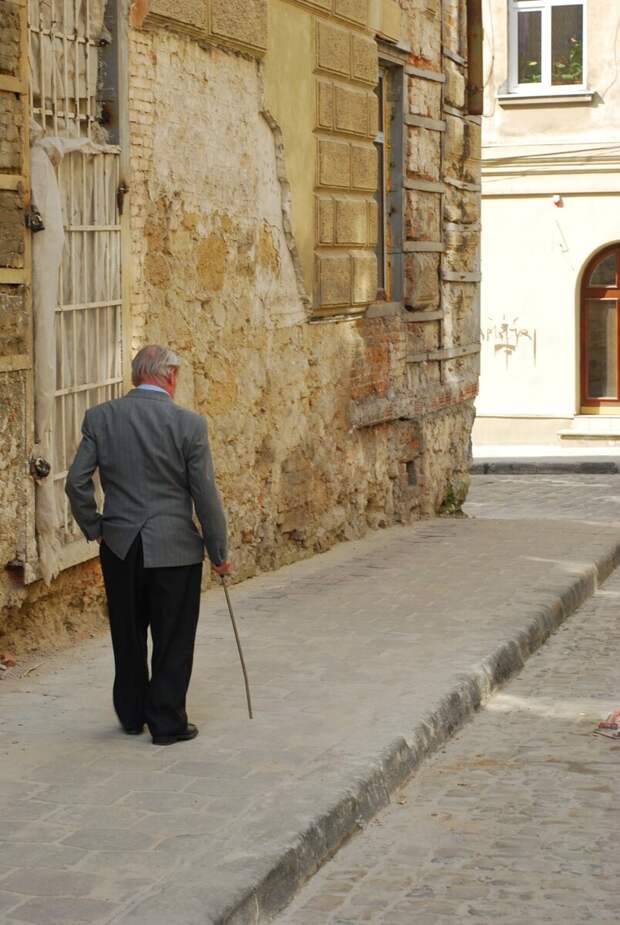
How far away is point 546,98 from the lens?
24328 millimetres

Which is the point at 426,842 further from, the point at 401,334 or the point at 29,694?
the point at 401,334

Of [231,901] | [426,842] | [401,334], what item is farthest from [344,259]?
[231,901]

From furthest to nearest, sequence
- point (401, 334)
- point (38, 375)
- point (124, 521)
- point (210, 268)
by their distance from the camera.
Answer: point (401, 334), point (210, 268), point (38, 375), point (124, 521)

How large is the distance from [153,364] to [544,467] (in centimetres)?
1576

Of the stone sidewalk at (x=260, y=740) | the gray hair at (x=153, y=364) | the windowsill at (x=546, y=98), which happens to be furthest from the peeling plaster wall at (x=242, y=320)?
the windowsill at (x=546, y=98)

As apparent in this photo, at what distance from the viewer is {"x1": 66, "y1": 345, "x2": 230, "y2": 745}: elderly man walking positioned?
6328 millimetres

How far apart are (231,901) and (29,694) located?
8.91 ft

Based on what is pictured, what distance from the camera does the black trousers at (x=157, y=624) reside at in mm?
6383

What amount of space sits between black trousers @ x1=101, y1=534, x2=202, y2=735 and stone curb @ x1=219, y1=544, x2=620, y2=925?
819 mm

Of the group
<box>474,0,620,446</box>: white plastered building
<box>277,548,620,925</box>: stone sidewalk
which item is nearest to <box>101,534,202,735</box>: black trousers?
<box>277,548,620,925</box>: stone sidewalk

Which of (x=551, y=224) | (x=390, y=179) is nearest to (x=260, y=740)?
(x=390, y=179)

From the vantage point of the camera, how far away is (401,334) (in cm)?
1330

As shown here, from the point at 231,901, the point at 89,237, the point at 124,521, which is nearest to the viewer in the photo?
the point at 231,901

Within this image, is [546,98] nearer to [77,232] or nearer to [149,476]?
[77,232]
